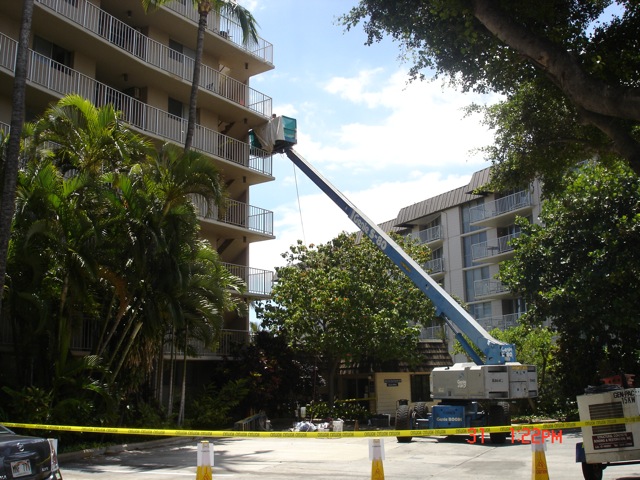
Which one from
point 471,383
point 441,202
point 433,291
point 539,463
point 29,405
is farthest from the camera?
point 441,202

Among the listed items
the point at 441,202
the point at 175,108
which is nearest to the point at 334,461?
the point at 175,108

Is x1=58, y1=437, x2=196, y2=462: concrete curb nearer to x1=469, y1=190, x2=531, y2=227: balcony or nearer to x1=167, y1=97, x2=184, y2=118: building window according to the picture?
x1=167, y1=97, x2=184, y2=118: building window

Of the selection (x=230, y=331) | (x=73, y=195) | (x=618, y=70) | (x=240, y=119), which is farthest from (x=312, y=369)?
(x=618, y=70)

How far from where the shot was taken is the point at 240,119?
31156 millimetres

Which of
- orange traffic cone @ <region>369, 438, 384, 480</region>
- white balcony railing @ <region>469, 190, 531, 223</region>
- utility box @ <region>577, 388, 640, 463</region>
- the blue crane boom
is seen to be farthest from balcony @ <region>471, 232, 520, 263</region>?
orange traffic cone @ <region>369, 438, 384, 480</region>

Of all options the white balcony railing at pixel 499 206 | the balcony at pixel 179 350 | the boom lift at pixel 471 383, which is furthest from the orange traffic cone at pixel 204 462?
the white balcony railing at pixel 499 206

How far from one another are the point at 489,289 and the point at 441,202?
8.92 meters

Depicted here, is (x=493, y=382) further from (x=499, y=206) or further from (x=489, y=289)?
(x=499, y=206)

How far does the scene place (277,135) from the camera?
2422 centimetres

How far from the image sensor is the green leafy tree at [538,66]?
1124 cm

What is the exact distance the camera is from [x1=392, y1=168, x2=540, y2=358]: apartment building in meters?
46.7

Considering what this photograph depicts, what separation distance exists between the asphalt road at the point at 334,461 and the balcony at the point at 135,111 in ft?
39.0

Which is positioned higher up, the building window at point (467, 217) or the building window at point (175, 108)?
the building window at point (467, 217)

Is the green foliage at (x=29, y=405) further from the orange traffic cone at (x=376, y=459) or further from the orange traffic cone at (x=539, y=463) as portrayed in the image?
the orange traffic cone at (x=539, y=463)
